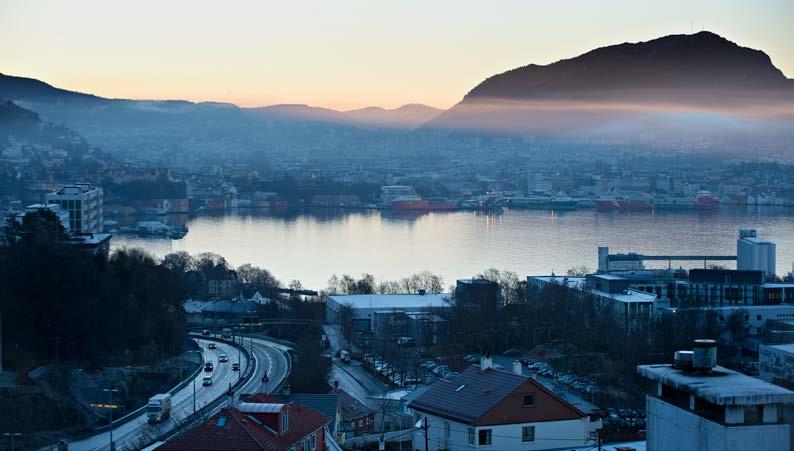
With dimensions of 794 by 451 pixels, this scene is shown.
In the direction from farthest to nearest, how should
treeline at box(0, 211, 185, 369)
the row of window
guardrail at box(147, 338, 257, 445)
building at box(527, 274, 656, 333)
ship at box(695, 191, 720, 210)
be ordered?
ship at box(695, 191, 720, 210) → building at box(527, 274, 656, 333) → treeline at box(0, 211, 185, 369) → guardrail at box(147, 338, 257, 445) → the row of window

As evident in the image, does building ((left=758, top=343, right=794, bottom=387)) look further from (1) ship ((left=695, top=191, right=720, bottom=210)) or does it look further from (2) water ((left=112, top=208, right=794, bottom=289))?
(1) ship ((left=695, top=191, right=720, bottom=210))

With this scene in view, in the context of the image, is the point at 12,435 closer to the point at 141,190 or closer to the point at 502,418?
the point at 502,418

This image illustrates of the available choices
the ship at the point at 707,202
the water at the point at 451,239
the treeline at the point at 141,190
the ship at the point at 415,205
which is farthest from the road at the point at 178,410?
the ship at the point at 707,202

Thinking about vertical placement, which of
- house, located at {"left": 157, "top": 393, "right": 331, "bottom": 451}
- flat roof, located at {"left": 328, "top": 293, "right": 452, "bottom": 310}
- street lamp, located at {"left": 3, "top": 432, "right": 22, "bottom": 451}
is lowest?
flat roof, located at {"left": 328, "top": 293, "right": 452, "bottom": 310}

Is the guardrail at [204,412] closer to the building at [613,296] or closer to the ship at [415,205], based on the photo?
the building at [613,296]

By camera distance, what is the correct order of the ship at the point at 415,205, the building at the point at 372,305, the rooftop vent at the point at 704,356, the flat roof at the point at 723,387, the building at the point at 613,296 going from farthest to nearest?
the ship at the point at 415,205
the building at the point at 372,305
the building at the point at 613,296
the rooftop vent at the point at 704,356
the flat roof at the point at 723,387

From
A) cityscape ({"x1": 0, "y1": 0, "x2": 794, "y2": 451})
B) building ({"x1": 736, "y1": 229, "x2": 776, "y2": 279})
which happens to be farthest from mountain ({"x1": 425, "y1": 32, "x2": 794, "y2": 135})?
building ({"x1": 736, "y1": 229, "x2": 776, "y2": 279})
